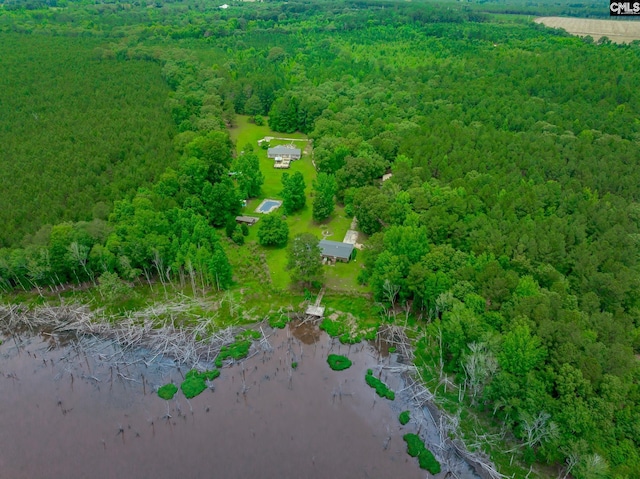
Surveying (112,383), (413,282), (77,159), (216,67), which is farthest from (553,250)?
(216,67)

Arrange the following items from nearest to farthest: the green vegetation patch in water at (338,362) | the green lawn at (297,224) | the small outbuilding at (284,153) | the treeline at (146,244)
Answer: the green vegetation patch in water at (338,362) → the treeline at (146,244) → the green lawn at (297,224) → the small outbuilding at (284,153)

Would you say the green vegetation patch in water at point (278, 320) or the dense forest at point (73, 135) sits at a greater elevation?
the dense forest at point (73, 135)

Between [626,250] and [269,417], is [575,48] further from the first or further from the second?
[269,417]

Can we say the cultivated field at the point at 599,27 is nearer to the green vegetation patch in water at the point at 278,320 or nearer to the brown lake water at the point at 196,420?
the green vegetation patch in water at the point at 278,320

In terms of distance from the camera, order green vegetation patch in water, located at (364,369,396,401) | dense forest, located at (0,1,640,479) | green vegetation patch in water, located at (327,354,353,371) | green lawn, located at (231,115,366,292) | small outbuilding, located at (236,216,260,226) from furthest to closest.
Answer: small outbuilding, located at (236,216,260,226)
green lawn, located at (231,115,366,292)
green vegetation patch in water, located at (327,354,353,371)
green vegetation patch in water, located at (364,369,396,401)
dense forest, located at (0,1,640,479)

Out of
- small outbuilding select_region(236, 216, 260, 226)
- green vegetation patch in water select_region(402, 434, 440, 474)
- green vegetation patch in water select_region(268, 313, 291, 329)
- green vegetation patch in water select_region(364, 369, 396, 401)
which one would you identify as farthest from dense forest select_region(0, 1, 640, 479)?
green vegetation patch in water select_region(268, 313, 291, 329)

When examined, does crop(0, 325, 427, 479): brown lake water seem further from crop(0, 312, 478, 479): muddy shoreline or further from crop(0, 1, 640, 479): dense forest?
crop(0, 1, 640, 479): dense forest

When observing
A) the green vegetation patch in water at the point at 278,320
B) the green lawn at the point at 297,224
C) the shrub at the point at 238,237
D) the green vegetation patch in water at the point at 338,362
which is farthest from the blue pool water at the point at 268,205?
the green vegetation patch in water at the point at 338,362
